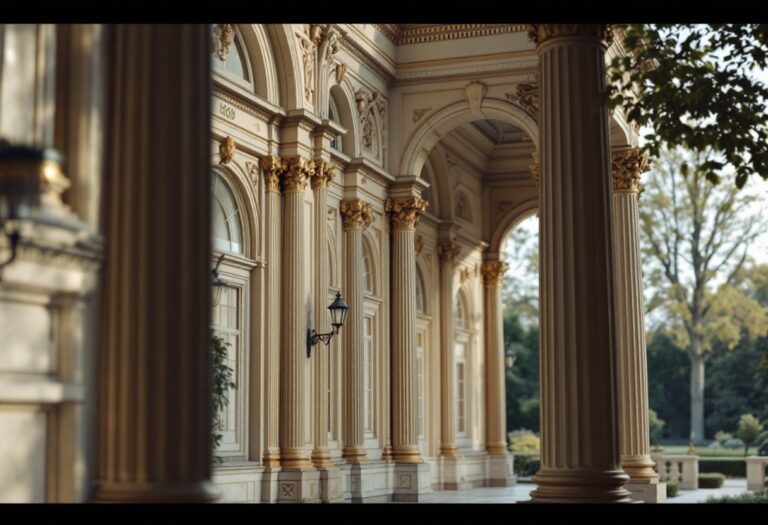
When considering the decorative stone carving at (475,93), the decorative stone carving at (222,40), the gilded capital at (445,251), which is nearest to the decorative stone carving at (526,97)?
the decorative stone carving at (475,93)

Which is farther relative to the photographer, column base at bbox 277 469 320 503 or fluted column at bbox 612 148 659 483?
fluted column at bbox 612 148 659 483

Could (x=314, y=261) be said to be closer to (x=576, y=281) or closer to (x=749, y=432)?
(x=576, y=281)

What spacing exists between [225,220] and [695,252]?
25.9 meters

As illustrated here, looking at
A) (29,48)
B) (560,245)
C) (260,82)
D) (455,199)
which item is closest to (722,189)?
(455,199)

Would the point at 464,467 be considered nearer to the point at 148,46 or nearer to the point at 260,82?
the point at 260,82

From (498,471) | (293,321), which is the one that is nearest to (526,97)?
(293,321)

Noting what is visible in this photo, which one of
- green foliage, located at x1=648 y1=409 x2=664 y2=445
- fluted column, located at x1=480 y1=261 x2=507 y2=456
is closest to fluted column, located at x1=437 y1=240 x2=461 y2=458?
fluted column, located at x1=480 y1=261 x2=507 y2=456

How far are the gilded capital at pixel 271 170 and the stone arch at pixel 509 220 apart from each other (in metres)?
13.0

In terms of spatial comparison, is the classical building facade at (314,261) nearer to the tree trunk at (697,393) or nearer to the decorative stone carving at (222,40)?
the decorative stone carving at (222,40)

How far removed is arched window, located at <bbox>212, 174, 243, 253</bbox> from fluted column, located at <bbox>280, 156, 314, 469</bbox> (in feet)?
3.31

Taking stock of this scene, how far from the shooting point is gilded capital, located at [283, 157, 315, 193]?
716 inches

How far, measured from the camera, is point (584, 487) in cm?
882

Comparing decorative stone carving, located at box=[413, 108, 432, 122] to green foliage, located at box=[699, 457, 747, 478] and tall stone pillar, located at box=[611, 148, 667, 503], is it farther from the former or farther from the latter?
green foliage, located at box=[699, 457, 747, 478]
